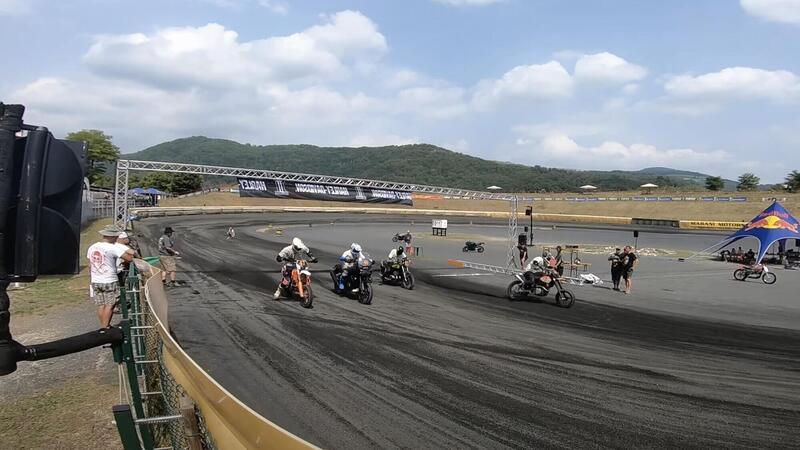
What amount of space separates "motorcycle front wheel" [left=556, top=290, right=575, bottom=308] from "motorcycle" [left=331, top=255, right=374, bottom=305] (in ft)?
18.1

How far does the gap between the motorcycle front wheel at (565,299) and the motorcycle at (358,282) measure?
18.1 ft

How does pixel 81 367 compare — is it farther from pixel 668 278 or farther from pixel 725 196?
pixel 725 196

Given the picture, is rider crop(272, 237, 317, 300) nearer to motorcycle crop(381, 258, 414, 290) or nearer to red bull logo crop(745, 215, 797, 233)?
motorcycle crop(381, 258, 414, 290)

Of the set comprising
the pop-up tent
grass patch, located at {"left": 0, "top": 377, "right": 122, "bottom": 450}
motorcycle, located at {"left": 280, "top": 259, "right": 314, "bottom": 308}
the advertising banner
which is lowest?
grass patch, located at {"left": 0, "top": 377, "right": 122, "bottom": 450}

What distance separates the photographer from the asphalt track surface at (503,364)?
6.33m

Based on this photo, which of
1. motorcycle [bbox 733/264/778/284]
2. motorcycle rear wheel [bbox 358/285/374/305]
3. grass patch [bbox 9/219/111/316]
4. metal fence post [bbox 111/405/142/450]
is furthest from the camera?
motorcycle [bbox 733/264/778/284]

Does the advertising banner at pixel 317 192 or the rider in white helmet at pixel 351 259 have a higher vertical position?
the advertising banner at pixel 317 192

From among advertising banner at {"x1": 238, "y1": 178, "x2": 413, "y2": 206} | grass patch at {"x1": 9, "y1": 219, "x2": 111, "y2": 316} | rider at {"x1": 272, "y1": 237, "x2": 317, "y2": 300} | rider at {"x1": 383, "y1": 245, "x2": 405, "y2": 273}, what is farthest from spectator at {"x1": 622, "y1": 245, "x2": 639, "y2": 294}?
grass patch at {"x1": 9, "y1": 219, "x2": 111, "y2": 316}

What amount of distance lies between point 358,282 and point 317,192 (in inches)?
369

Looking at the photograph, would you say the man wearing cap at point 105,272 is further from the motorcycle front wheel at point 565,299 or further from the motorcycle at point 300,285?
the motorcycle front wheel at point 565,299

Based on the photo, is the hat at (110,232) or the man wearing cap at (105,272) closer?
the man wearing cap at (105,272)

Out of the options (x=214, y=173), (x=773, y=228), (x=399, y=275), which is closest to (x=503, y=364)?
(x=399, y=275)

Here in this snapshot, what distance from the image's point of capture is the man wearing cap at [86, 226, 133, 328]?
7.96 meters

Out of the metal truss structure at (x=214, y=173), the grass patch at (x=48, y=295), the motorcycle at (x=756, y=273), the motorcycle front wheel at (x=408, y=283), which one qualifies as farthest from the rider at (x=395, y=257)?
the motorcycle at (x=756, y=273)
